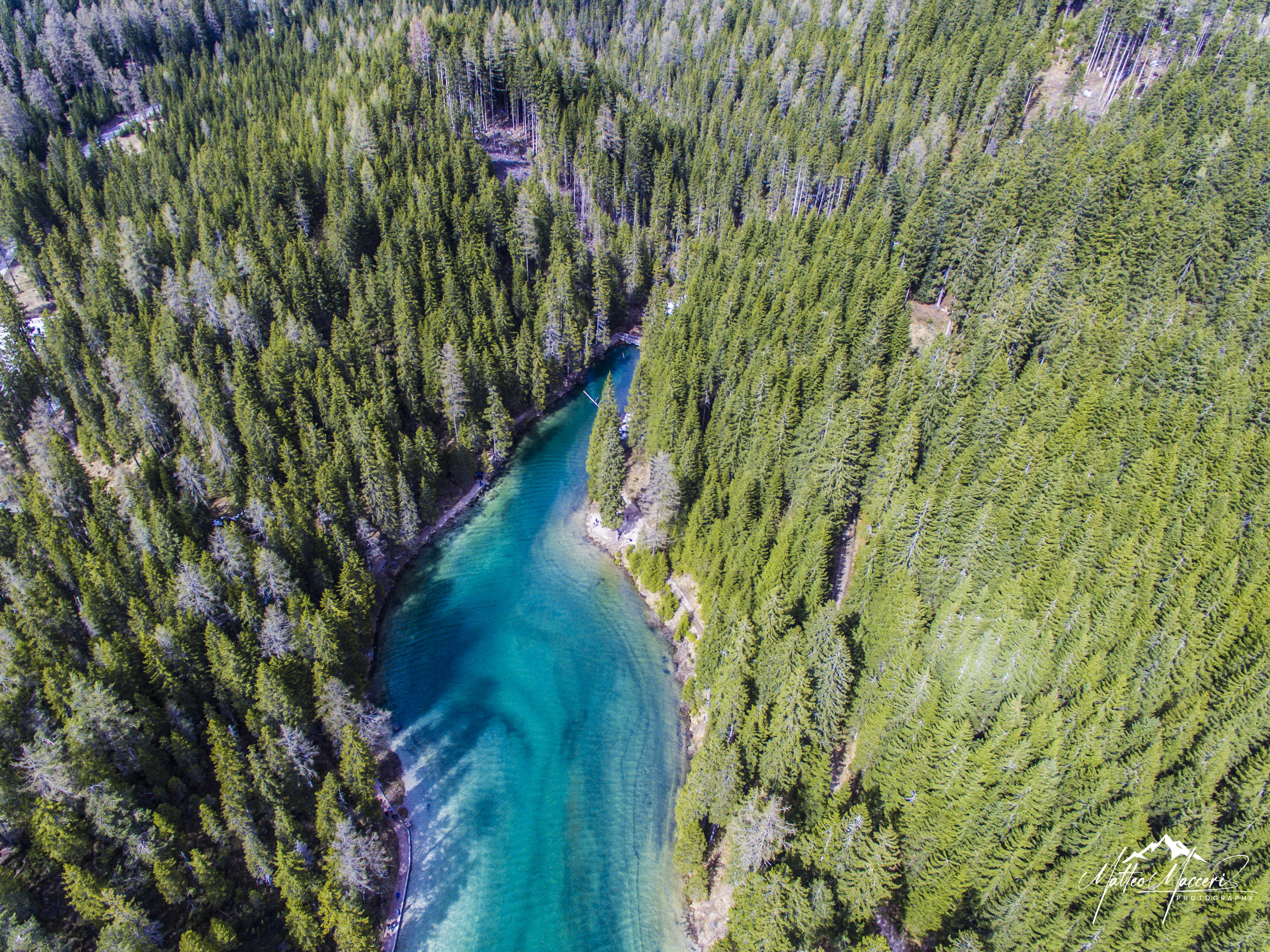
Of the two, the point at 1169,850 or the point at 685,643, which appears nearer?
the point at 1169,850

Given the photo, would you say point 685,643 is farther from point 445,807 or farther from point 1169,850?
point 1169,850

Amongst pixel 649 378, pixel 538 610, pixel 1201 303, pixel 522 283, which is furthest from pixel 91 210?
pixel 1201 303

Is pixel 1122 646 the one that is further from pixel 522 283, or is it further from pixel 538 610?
pixel 522 283

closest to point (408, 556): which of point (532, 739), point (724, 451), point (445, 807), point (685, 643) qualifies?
point (532, 739)

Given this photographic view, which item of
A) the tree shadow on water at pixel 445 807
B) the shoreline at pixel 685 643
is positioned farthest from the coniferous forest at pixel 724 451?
the tree shadow on water at pixel 445 807

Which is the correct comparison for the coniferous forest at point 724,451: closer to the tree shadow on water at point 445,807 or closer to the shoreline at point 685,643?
the shoreline at point 685,643

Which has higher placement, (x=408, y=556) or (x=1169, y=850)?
(x=1169, y=850)
